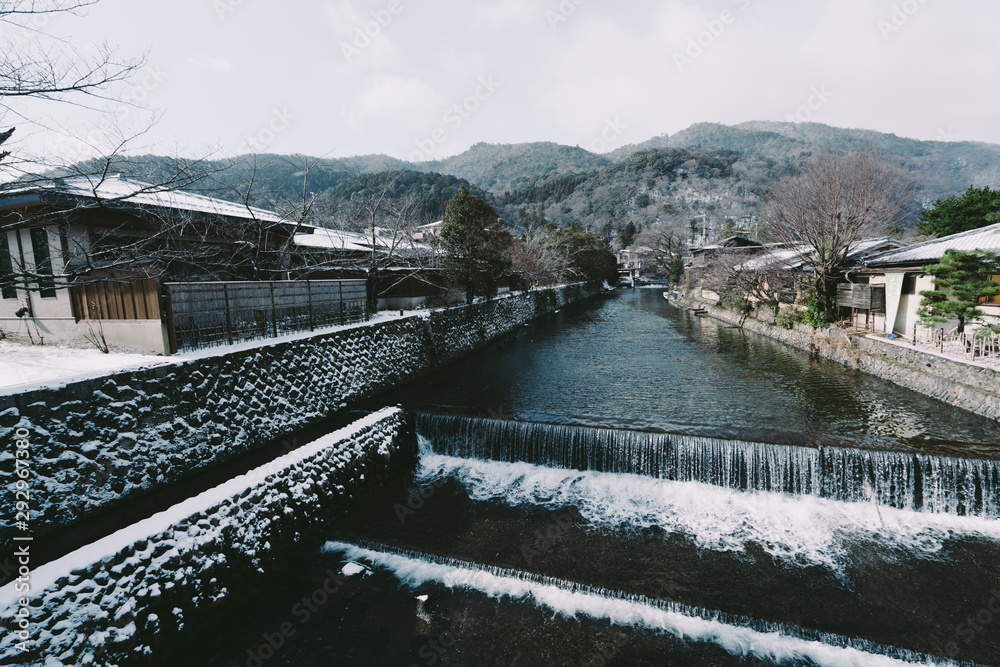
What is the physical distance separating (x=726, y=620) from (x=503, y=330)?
19436 mm

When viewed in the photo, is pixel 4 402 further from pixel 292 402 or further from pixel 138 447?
pixel 292 402

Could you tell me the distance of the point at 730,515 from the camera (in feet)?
24.0

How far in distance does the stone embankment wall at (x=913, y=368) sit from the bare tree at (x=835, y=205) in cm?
189

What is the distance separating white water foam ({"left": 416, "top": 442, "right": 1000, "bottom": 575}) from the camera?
6.48 meters

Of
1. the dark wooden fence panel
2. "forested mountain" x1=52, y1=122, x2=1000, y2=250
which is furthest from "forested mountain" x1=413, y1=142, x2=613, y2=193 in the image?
the dark wooden fence panel

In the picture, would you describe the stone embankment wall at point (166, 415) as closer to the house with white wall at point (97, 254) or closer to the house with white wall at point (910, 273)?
the house with white wall at point (97, 254)

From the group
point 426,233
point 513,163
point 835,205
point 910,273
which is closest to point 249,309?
point 835,205

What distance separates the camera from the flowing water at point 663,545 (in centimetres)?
499

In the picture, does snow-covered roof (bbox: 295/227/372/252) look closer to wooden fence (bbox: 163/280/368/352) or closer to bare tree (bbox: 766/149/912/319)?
wooden fence (bbox: 163/280/368/352)

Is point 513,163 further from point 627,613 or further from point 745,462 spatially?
point 627,613

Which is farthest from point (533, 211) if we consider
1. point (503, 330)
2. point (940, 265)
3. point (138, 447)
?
point (138, 447)

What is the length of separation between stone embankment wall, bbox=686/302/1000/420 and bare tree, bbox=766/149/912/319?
1886 mm

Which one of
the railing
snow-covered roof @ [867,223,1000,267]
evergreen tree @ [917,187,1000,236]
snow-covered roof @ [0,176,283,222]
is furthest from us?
evergreen tree @ [917,187,1000,236]

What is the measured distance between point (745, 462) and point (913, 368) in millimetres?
8205
